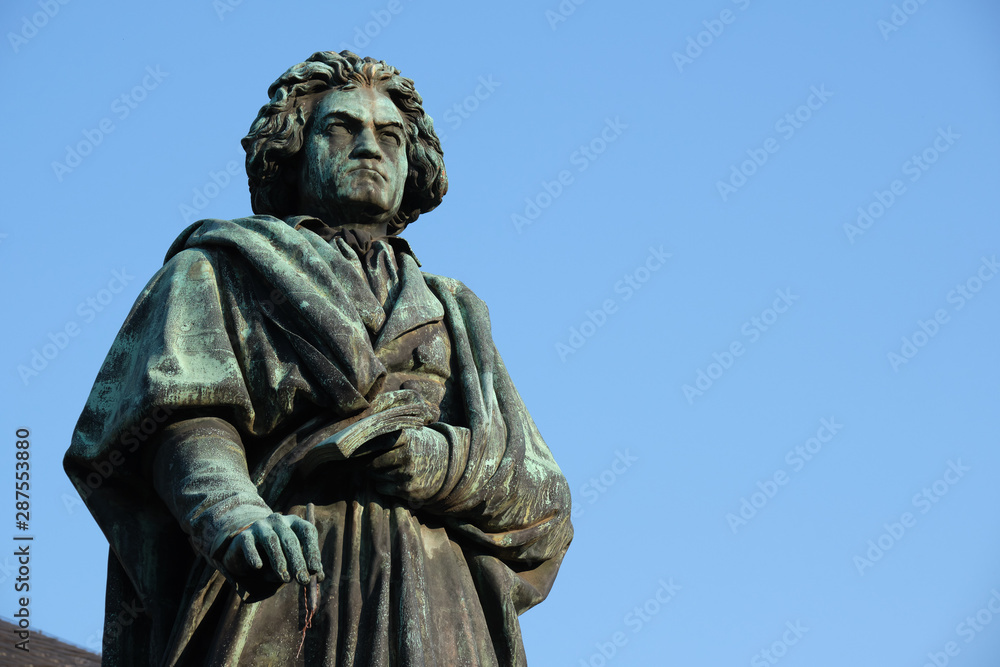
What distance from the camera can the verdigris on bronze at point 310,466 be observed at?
725cm

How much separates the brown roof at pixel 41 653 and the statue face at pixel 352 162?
1157 centimetres

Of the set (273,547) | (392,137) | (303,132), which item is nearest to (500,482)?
(273,547)

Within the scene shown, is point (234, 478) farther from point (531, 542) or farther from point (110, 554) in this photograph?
point (531, 542)

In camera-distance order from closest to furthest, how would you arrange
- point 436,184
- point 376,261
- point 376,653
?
point 376,653
point 376,261
point 436,184

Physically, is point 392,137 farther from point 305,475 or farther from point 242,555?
point 242,555

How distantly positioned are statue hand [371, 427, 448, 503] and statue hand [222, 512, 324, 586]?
28.5 inches

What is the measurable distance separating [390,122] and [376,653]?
2.89 m

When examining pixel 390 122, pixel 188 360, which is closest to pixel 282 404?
pixel 188 360

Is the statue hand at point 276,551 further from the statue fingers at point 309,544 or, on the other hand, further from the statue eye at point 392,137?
the statue eye at point 392,137

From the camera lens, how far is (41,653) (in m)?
20.3

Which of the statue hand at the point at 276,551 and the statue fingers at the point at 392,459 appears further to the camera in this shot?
the statue fingers at the point at 392,459

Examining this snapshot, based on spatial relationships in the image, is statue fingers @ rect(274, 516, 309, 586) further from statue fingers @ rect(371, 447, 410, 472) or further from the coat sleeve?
the coat sleeve

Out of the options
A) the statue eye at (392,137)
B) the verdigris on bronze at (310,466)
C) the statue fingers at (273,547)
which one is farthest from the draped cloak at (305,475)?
the statue eye at (392,137)

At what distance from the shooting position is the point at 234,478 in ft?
23.8
